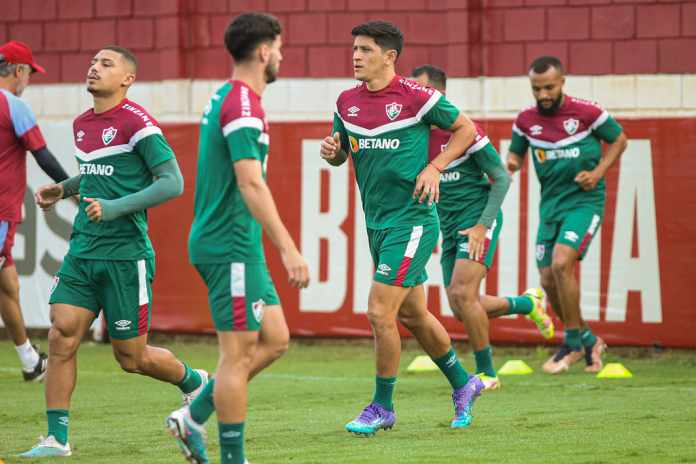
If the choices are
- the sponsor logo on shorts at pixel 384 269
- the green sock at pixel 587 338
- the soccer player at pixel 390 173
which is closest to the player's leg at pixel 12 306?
the soccer player at pixel 390 173

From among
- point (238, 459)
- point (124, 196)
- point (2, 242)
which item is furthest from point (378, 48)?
point (2, 242)

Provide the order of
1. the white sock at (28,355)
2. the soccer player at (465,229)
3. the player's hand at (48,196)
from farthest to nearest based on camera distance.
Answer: the white sock at (28,355) → the soccer player at (465,229) → the player's hand at (48,196)

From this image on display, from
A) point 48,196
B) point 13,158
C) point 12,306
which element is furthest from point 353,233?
point 48,196

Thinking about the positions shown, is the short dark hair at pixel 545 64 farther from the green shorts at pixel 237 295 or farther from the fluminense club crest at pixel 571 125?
the green shorts at pixel 237 295

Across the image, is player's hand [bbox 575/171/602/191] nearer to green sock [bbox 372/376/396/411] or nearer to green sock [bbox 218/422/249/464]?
green sock [bbox 372/376/396/411]

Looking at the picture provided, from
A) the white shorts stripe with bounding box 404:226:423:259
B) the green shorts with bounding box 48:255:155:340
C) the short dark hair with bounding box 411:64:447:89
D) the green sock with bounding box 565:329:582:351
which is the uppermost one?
the short dark hair with bounding box 411:64:447:89

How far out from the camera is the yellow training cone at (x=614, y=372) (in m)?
11.4

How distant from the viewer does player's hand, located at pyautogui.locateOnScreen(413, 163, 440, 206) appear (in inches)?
305

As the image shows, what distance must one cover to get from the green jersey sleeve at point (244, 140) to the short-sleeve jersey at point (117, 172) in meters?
1.48

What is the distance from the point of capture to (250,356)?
6.12 m

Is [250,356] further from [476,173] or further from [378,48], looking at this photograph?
[476,173]

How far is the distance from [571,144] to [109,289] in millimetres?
5727

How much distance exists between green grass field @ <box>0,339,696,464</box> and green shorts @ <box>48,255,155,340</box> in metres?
0.70

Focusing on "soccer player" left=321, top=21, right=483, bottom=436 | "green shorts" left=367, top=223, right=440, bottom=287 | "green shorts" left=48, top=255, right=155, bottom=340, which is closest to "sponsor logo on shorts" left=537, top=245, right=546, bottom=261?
"soccer player" left=321, top=21, right=483, bottom=436
